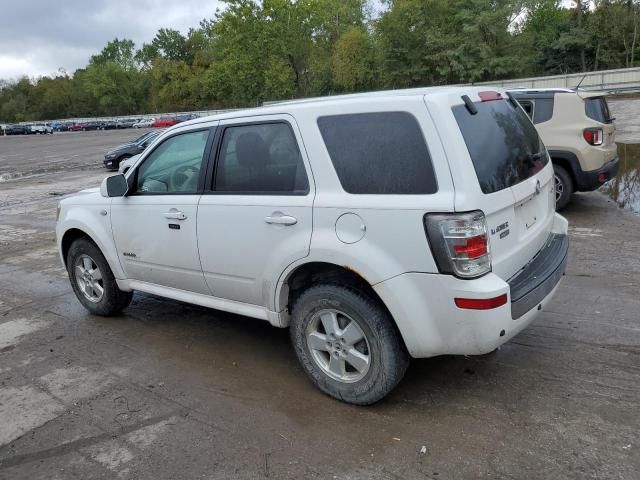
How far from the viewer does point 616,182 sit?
10539 millimetres

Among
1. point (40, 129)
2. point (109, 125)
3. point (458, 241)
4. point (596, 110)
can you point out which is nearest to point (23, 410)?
point (458, 241)

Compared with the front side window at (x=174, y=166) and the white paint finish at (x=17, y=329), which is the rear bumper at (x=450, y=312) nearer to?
the front side window at (x=174, y=166)

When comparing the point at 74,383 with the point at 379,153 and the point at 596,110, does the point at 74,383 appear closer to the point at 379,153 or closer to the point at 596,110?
the point at 379,153

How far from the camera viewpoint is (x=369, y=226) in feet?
10.5

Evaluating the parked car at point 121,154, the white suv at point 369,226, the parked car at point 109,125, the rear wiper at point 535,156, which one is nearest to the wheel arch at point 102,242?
the white suv at point 369,226

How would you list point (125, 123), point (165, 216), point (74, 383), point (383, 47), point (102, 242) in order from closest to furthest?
point (74, 383) < point (165, 216) < point (102, 242) < point (383, 47) < point (125, 123)

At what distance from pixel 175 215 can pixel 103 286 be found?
1.56 meters

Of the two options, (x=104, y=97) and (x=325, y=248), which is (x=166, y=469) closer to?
(x=325, y=248)

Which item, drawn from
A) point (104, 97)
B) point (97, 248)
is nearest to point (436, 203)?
point (97, 248)

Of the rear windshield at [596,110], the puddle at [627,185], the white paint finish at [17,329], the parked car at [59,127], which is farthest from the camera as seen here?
the parked car at [59,127]

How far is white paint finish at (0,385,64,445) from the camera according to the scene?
142 inches

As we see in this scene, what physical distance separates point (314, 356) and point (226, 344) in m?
1.28

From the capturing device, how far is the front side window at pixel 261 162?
12.0 feet

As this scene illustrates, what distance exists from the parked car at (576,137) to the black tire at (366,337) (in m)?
5.95
